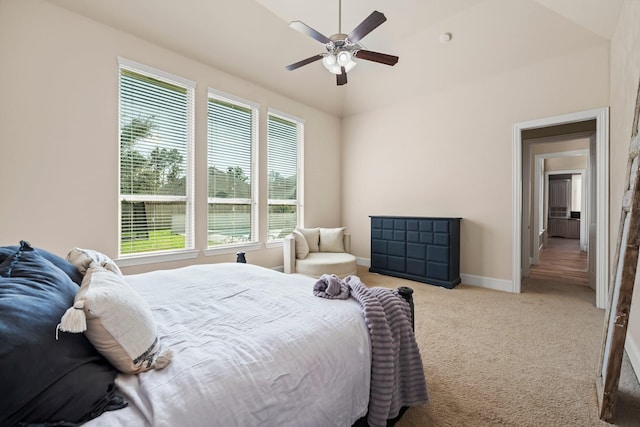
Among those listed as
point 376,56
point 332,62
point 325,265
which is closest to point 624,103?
point 376,56

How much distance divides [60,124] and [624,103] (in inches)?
209

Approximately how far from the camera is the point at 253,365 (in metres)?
0.98

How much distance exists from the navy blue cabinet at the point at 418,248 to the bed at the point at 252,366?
292 cm

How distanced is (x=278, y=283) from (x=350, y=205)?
13.3ft

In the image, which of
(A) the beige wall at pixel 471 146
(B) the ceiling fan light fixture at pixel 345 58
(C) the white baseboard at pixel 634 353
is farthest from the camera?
(A) the beige wall at pixel 471 146

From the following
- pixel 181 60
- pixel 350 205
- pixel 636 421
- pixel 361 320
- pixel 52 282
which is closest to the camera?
pixel 52 282

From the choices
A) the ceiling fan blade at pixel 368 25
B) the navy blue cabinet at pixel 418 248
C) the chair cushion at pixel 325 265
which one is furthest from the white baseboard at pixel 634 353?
the ceiling fan blade at pixel 368 25

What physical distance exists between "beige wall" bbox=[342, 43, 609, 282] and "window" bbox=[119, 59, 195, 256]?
3280mm

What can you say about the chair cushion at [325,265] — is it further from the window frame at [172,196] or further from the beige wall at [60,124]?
the beige wall at [60,124]

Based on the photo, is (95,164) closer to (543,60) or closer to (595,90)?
(543,60)

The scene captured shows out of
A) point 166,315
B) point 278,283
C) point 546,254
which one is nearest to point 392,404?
point 278,283

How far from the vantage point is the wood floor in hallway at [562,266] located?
4.64 meters

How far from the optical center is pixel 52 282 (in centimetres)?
101

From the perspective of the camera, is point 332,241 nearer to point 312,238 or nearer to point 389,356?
point 312,238
